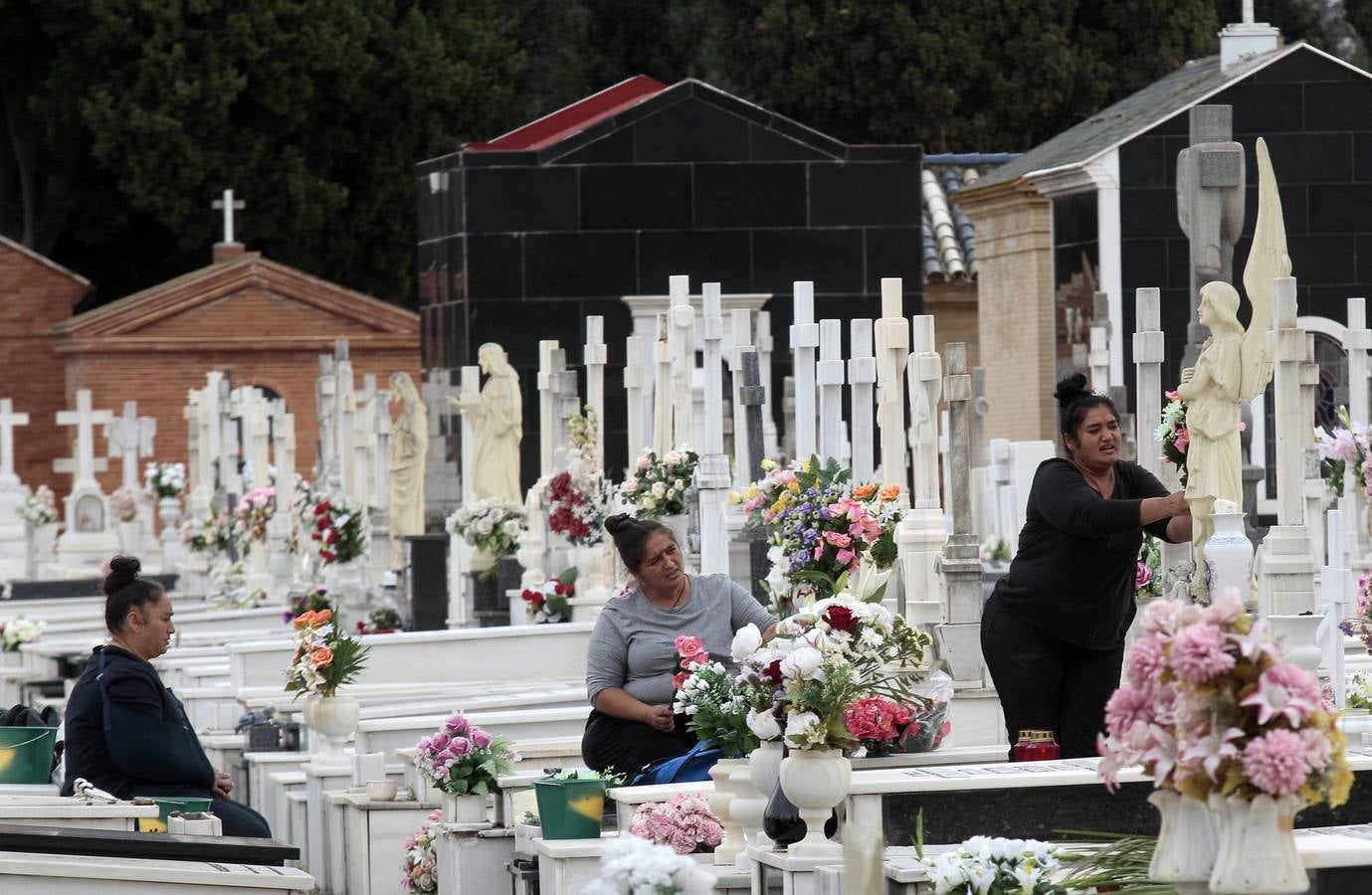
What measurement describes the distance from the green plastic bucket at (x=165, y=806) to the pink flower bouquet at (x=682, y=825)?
1.42 meters

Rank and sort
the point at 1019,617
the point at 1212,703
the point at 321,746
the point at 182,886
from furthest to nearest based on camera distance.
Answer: the point at 321,746 < the point at 1019,617 < the point at 182,886 < the point at 1212,703

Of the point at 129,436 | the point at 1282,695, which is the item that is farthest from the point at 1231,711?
the point at 129,436

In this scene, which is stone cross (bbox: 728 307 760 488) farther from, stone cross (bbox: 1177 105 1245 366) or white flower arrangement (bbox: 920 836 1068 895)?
white flower arrangement (bbox: 920 836 1068 895)

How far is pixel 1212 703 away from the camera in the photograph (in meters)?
4.77

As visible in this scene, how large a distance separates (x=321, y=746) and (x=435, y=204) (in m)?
10.5

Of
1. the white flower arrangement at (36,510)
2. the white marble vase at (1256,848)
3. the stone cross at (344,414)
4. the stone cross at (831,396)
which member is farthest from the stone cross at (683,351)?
the white flower arrangement at (36,510)

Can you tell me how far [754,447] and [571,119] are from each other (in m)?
9.63

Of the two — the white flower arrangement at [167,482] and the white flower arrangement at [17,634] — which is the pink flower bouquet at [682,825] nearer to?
the white flower arrangement at [17,634]

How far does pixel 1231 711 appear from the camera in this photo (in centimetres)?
477

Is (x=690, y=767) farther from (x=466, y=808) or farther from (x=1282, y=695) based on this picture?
(x=1282, y=695)

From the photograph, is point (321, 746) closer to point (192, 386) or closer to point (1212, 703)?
point (1212, 703)

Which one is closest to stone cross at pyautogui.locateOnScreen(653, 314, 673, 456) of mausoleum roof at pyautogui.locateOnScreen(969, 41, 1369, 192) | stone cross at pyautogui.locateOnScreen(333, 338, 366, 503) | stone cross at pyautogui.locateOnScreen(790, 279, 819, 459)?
stone cross at pyautogui.locateOnScreen(790, 279, 819, 459)

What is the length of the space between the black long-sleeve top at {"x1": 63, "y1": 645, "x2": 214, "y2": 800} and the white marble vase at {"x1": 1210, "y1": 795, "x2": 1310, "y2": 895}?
443 cm

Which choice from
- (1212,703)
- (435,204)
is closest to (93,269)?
(435,204)
